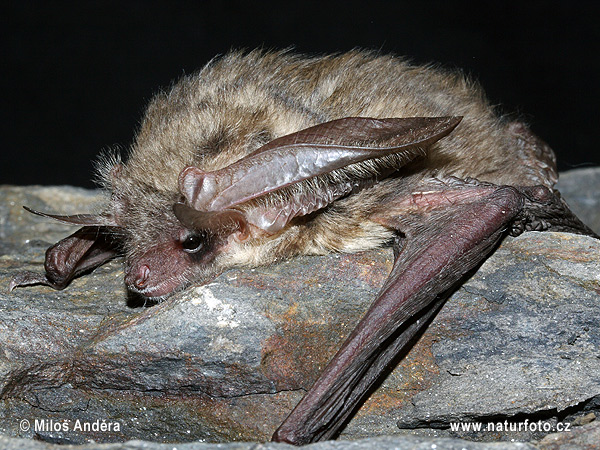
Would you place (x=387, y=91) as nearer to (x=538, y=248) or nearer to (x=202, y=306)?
(x=538, y=248)

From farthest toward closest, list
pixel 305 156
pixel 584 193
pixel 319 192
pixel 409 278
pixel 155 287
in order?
pixel 584 193
pixel 155 287
pixel 319 192
pixel 409 278
pixel 305 156

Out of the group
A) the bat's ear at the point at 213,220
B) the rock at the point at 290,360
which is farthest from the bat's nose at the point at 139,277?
the bat's ear at the point at 213,220

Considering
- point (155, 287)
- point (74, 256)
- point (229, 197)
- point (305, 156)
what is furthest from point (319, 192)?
point (74, 256)

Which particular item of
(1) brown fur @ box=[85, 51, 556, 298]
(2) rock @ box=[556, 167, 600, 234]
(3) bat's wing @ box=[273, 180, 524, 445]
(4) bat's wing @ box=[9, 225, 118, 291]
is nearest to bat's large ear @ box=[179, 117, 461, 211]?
(1) brown fur @ box=[85, 51, 556, 298]

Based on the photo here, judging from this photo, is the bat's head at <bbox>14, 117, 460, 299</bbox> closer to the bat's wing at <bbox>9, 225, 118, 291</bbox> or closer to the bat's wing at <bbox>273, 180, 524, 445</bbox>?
the bat's wing at <bbox>9, 225, 118, 291</bbox>

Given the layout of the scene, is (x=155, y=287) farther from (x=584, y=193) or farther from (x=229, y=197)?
(x=584, y=193)

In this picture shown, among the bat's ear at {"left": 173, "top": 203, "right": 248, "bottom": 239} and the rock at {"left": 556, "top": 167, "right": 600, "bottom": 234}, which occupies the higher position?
the bat's ear at {"left": 173, "top": 203, "right": 248, "bottom": 239}
